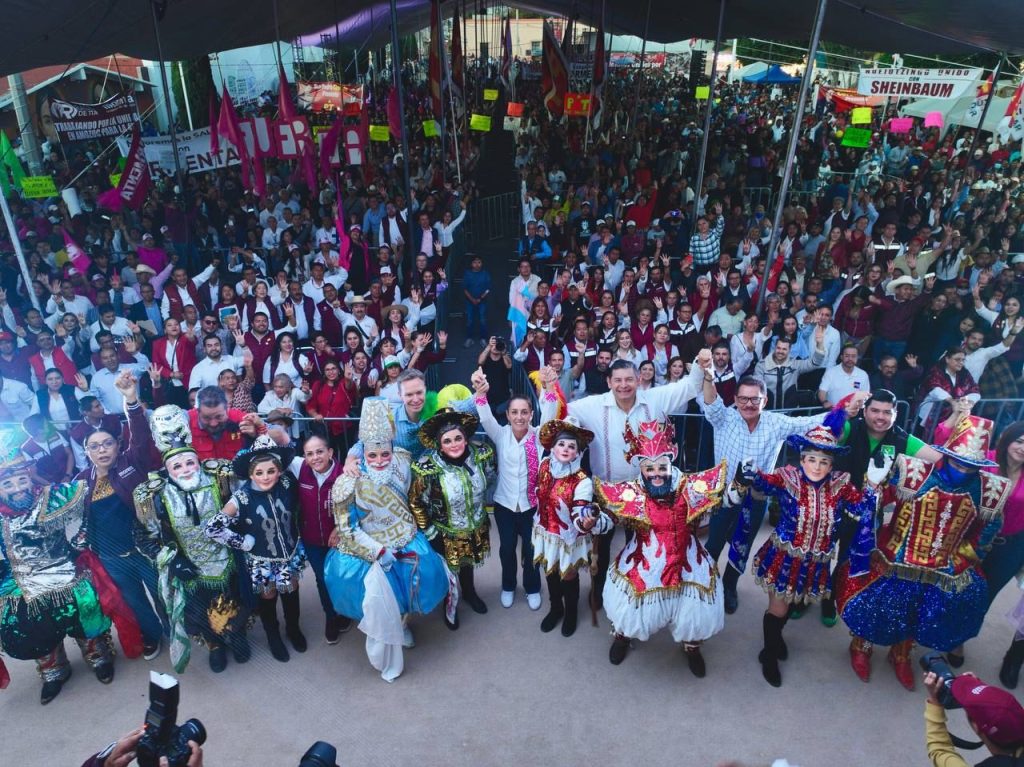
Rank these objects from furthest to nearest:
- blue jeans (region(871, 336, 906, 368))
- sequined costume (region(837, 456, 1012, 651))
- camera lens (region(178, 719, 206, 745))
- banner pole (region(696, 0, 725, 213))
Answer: banner pole (region(696, 0, 725, 213)), blue jeans (region(871, 336, 906, 368)), sequined costume (region(837, 456, 1012, 651)), camera lens (region(178, 719, 206, 745))

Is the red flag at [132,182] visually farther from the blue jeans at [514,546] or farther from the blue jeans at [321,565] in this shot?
the blue jeans at [514,546]

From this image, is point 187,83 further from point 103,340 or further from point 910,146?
point 910,146

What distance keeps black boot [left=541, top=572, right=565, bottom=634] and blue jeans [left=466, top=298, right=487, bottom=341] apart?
5.13 metres

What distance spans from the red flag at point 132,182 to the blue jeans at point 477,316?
186 inches

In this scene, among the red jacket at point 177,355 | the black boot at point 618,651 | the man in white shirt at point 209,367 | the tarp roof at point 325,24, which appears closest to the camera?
the black boot at point 618,651

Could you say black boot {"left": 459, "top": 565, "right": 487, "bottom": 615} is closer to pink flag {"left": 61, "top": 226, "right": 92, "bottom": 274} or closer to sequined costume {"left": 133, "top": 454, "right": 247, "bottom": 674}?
sequined costume {"left": 133, "top": 454, "right": 247, "bottom": 674}

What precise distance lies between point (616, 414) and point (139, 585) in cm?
330

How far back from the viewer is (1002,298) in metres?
7.50

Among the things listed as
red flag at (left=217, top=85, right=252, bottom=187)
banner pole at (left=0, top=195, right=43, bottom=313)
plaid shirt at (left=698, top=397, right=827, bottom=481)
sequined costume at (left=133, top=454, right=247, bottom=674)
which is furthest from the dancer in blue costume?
red flag at (left=217, top=85, right=252, bottom=187)

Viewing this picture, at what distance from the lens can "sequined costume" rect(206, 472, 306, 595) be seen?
413cm

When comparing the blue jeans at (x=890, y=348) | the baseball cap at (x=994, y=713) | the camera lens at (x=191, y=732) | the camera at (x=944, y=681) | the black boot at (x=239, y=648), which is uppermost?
the baseball cap at (x=994, y=713)

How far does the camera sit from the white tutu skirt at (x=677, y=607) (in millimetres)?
4066

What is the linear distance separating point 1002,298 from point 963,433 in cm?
469

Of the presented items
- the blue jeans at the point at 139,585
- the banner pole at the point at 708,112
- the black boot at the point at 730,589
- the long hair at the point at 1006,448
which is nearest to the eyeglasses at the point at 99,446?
the blue jeans at the point at 139,585
